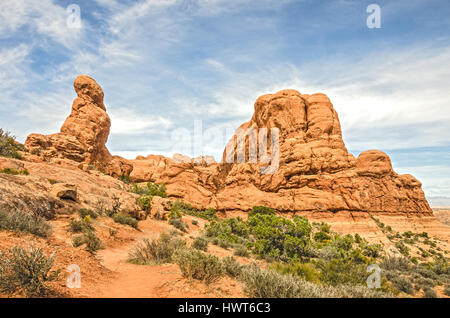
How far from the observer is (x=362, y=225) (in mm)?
28953

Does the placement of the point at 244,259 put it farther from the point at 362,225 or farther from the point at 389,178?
the point at 389,178

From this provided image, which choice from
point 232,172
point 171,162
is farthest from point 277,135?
point 171,162

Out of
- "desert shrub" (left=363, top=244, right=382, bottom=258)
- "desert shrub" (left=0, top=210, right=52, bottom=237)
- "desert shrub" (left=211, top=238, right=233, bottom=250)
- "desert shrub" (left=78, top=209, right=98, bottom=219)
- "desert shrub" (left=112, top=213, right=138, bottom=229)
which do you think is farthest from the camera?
"desert shrub" (left=363, top=244, right=382, bottom=258)

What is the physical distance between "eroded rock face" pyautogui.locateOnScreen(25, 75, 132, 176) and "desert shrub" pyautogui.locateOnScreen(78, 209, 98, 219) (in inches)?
1063

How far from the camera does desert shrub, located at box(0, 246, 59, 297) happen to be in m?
4.41

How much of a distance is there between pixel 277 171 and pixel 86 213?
90.3 feet

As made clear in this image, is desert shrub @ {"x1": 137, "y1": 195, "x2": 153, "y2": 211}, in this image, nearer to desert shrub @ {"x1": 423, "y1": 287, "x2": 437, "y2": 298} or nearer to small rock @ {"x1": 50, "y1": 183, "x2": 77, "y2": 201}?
small rock @ {"x1": 50, "y1": 183, "x2": 77, "y2": 201}

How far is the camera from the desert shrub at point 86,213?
13.4 meters

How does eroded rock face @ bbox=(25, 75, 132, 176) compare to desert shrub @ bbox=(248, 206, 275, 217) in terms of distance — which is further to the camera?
eroded rock face @ bbox=(25, 75, 132, 176)

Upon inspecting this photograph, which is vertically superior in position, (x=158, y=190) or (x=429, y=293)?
(x=158, y=190)

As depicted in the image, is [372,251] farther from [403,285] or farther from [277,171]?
[277,171]

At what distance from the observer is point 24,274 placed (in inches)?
180

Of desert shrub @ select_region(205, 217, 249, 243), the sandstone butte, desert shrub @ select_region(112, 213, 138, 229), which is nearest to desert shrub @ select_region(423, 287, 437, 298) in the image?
desert shrub @ select_region(205, 217, 249, 243)

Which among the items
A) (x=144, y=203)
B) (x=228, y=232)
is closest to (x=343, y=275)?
(x=228, y=232)
